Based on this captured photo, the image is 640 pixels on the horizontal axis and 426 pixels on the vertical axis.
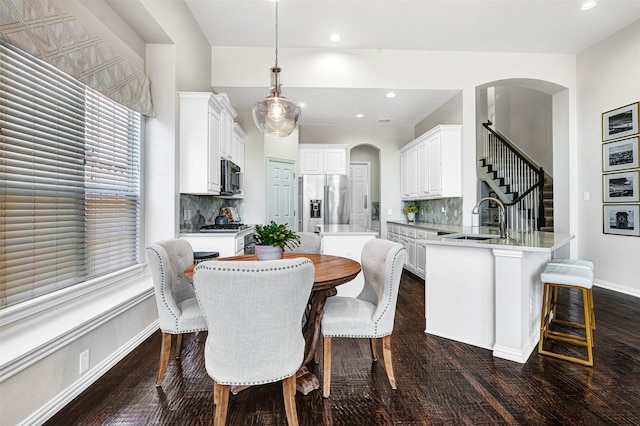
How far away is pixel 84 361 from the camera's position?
197 centimetres

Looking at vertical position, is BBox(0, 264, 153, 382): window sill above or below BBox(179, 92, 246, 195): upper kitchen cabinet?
below

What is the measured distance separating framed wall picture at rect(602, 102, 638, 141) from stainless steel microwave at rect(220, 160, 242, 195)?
16.6 feet

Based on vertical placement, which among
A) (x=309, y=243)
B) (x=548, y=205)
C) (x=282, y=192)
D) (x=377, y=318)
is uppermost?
(x=282, y=192)

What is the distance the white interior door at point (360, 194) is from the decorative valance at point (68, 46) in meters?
5.84

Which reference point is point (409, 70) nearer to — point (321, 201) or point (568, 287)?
point (321, 201)

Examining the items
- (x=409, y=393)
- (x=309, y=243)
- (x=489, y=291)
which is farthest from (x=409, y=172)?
(x=409, y=393)

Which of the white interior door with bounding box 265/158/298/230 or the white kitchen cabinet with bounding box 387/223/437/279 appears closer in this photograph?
the white kitchen cabinet with bounding box 387/223/437/279

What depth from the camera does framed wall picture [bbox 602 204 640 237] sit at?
3.83 m

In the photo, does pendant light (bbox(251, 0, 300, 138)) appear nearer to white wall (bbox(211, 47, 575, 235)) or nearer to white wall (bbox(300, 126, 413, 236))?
white wall (bbox(211, 47, 575, 235))

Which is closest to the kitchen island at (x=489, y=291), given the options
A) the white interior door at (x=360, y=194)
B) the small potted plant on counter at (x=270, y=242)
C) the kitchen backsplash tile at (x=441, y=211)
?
the small potted plant on counter at (x=270, y=242)

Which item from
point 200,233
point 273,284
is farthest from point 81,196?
point 273,284

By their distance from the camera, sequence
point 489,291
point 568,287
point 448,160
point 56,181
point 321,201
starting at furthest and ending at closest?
point 321,201 → point 448,160 → point 489,291 → point 568,287 → point 56,181

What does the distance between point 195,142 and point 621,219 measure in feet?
17.3

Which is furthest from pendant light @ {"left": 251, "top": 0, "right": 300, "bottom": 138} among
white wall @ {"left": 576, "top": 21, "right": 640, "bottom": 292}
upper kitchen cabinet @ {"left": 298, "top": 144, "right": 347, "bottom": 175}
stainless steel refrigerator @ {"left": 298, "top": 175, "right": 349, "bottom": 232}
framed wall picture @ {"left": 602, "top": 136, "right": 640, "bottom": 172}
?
white wall @ {"left": 576, "top": 21, "right": 640, "bottom": 292}
